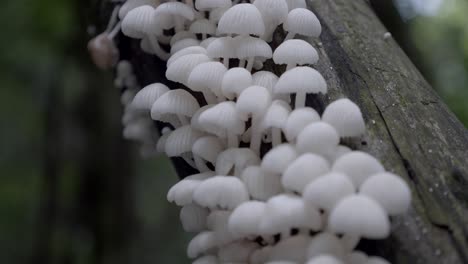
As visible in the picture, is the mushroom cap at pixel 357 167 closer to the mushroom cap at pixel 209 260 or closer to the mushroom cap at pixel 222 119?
the mushroom cap at pixel 222 119

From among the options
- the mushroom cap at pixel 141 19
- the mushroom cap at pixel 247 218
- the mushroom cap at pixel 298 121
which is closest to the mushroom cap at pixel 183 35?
the mushroom cap at pixel 141 19

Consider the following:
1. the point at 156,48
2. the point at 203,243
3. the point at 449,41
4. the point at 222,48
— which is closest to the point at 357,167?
the point at 203,243

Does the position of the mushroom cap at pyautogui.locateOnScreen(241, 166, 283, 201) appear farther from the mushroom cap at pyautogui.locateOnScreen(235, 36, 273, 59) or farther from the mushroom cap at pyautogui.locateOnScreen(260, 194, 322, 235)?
the mushroom cap at pyautogui.locateOnScreen(235, 36, 273, 59)

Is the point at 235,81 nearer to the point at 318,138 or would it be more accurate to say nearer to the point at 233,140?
the point at 233,140

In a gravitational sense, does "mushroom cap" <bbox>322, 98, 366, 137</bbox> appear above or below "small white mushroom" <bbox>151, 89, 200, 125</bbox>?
below

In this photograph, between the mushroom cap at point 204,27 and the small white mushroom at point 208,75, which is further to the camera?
the mushroom cap at point 204,27

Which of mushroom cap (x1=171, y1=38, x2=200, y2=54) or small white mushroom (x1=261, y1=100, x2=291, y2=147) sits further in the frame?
mushroom cap (x1=171, y1=38, x2=200, y2=54)

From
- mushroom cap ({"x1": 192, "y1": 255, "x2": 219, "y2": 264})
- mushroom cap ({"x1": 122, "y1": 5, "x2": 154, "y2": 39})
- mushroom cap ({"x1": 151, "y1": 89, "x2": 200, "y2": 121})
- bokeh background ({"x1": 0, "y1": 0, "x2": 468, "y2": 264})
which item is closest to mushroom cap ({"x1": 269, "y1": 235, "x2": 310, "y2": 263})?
mushroom cap ({"x1": 192, "y1": 255, "x2": 219, "y2": 264})

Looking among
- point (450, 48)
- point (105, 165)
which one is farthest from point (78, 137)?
point (450, 48)
